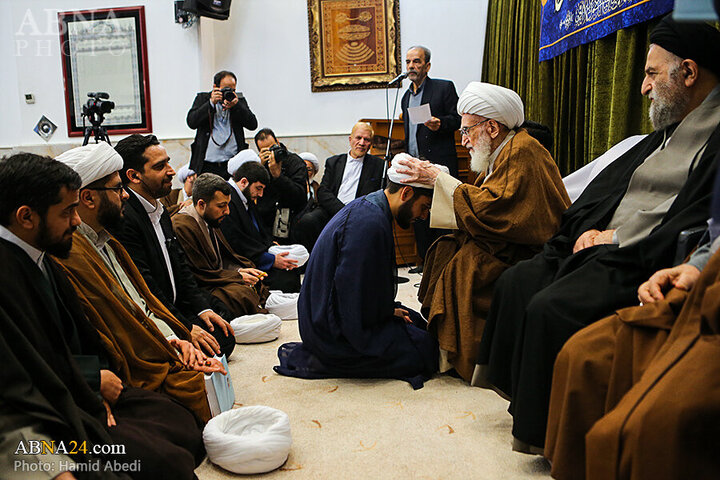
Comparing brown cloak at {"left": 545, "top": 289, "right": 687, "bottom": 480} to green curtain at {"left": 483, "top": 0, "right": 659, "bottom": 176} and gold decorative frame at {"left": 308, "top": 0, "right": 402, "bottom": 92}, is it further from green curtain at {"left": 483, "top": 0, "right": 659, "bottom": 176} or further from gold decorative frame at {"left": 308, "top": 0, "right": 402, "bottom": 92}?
gold decorative frame at {"left": 308, "top": 0, "right": 402, "bottom": 92}

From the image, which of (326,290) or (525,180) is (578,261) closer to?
(525,180)

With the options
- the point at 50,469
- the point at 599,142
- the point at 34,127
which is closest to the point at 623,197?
the point at 599,142

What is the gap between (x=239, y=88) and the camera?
780 centimetres

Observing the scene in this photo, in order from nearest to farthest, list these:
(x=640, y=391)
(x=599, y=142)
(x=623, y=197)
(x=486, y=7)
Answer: (x=640, y=391)
(x=623, y=197)
(x=599, y=142)
(x=486, y=7)

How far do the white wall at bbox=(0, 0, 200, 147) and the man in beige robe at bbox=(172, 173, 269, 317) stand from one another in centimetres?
439

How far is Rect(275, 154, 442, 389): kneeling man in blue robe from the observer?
2.75m

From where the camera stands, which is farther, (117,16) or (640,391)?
(117,16)

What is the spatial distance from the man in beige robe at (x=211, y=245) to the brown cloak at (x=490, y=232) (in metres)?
1.42

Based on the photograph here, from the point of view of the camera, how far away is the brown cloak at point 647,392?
4.11 feet

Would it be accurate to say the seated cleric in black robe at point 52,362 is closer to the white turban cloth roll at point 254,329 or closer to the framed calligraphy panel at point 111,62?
the white turban cloth roll at point 254,329

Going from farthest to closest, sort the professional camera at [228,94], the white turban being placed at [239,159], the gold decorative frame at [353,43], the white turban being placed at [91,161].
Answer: the gold decorative frame at [353,43] < the professional camera at [228,94] < the white turban being placed at [239,159] < the white turban being placed at [91,161]

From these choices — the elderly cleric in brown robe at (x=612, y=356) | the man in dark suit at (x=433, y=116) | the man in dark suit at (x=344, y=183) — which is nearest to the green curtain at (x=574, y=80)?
the man in dark suit at (x=433, y=116)

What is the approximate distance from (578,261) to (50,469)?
1693 millimetres

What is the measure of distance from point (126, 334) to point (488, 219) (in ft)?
5.17
